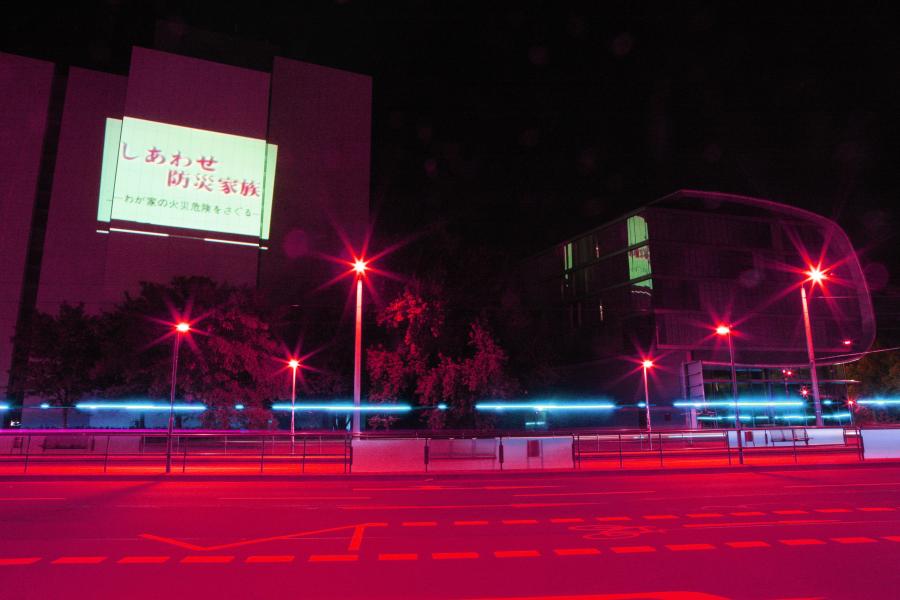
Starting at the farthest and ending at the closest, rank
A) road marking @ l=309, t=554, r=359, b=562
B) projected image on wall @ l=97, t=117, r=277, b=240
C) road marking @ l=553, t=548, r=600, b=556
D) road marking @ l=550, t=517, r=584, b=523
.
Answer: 1. projected image on wall @ l=97, t=117, r=277, b=240
2. road marking @ l=550, t=517, r=584, b=523
3. road marking @ l=553, t=548, r=600, b=556
4. road marking @ l=309, t=554, r=359, b=562

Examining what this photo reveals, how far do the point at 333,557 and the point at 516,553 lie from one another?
2553 mm

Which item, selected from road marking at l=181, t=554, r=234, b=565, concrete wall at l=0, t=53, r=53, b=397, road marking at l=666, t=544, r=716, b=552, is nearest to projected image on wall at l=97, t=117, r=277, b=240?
concrete wall at l=0, t=53, r=53, b=397

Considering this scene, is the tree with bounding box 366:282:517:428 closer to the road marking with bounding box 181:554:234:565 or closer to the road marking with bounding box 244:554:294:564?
the road marking with bounding box 244:554:294:564

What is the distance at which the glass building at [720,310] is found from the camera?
6128cm

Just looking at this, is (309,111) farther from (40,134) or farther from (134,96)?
(40,134)

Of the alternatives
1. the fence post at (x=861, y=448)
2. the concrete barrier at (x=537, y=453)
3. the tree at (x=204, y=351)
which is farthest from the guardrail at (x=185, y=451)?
the fence post at (x=861, y=448)

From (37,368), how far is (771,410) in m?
65.8

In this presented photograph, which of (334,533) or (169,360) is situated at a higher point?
(169,360)

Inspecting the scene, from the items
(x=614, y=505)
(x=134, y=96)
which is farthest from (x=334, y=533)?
(x=134, y=96)

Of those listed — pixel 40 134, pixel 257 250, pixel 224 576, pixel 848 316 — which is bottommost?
pixel 224 576

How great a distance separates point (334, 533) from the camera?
10477mm

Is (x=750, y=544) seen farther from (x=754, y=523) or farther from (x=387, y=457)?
(x=387, y=457)

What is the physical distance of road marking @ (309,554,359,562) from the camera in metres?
8.48

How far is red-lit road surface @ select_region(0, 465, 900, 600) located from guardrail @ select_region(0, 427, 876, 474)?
19.8ft
